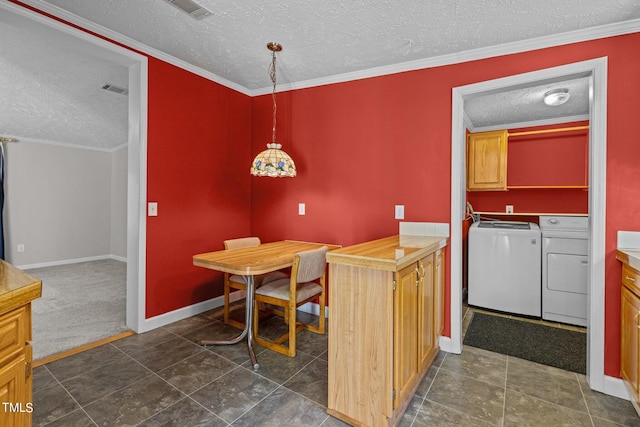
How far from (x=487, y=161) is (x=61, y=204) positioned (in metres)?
7.31

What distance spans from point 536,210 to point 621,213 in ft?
7.30

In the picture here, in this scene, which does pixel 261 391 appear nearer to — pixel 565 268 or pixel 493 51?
pixel 493 51

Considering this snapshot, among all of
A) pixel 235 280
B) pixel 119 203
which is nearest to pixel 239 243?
pixel 235 280

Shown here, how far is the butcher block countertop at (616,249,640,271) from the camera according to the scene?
1.72 metres

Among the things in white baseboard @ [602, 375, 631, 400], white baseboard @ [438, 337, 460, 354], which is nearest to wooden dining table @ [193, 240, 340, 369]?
white baseboard @ [438, 337, 460, 354]

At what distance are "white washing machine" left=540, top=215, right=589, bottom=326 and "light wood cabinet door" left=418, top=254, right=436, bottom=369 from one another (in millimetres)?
1900

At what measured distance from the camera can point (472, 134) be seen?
4098 mm

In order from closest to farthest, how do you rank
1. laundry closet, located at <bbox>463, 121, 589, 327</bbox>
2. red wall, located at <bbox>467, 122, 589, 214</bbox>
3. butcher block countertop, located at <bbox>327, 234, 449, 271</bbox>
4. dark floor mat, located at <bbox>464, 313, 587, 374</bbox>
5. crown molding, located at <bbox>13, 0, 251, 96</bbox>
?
1. butcher block countertop, located at <bbox>327, 234, 449, 271</bbox>
2. crown molding, located at <bbox>13, 0, 251, 96</bbox>
3. dark floor mat, located at <bbox>464, 313, 587, 374</bbox>
4. laundry closet, located at <bbox>463, 121, 589, 327</bbox>
5. red wall, located at <bbox>467, 122, 589, 214</bbox>

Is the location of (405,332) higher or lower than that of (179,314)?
higher

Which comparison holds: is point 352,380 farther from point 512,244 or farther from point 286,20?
point 512,244

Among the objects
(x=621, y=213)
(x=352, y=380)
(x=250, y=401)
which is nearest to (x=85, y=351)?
(x=250, y=401)

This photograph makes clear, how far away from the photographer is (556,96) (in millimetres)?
3121

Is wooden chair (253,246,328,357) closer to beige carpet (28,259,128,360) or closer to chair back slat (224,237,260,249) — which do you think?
chair back slat (224,237,260,249)

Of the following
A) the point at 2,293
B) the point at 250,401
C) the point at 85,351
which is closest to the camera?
the point at 2,293
